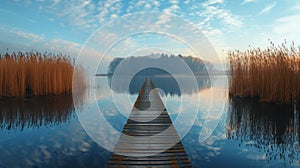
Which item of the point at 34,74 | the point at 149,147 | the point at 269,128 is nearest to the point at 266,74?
the point at 269,128

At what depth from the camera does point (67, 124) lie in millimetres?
6586

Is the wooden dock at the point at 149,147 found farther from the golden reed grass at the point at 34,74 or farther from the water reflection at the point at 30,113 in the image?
the golden reed grass at the point at 34,74

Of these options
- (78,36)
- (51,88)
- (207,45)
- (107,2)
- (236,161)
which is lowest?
(236,161)

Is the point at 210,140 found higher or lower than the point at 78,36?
lower

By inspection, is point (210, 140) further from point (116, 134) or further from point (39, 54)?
point (39, 54)

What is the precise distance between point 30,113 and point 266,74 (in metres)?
9.61

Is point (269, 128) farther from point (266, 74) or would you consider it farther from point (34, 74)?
point (34, 74)

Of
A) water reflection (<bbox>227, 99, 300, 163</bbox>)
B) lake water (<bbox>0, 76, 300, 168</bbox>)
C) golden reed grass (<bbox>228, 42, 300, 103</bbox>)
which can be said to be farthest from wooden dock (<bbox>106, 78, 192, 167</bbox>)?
golden reed grass (<bbox>228, 42, 300, 103</bbox>)

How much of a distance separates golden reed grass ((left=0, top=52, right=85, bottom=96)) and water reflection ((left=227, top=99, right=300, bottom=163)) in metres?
9.26

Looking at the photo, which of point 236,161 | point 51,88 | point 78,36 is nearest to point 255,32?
point 78,36

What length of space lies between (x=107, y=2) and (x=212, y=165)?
7.82 m

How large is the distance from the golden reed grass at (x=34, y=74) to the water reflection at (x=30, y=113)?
1058mm

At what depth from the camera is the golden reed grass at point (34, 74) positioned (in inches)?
419

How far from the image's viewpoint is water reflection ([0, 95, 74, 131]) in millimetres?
6441
